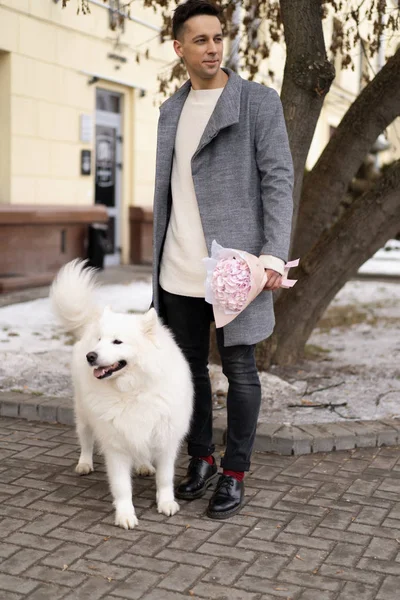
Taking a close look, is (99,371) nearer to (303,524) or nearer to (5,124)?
(303,524)

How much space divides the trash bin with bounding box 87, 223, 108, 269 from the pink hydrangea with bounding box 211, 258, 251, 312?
29.1 feet

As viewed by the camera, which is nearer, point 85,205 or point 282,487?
point 282,487

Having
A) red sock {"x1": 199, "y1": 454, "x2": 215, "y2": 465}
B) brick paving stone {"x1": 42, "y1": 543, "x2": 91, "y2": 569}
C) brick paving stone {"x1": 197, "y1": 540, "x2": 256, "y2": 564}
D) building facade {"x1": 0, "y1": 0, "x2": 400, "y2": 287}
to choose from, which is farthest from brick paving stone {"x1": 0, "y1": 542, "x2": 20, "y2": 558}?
building facade {"x1": 0, "y1": 0, "x2": 400, "y2": 287}

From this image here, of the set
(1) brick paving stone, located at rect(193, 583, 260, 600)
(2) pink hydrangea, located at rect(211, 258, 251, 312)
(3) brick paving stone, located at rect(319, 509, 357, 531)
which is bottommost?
(3) brick paving stone, located at rect(319, 509, 357, 531)

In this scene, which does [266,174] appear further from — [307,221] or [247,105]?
[307,221]

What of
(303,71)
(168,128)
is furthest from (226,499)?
(303,71)

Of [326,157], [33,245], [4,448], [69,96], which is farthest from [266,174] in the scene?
[69,96]

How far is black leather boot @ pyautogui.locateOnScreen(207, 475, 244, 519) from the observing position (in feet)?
12.3

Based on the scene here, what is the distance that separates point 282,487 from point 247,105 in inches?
76.4

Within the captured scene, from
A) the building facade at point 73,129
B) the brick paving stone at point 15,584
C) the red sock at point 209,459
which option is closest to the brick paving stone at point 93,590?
the brick paving stone at point 15,584

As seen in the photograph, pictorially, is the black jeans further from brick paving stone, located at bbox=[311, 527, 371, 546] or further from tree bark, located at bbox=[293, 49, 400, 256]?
tree bark, located at bbox=[293, 49, 400, 256]

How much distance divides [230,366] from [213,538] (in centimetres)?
79

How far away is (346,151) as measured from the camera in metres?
A: 6.30

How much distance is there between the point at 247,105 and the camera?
362cm
